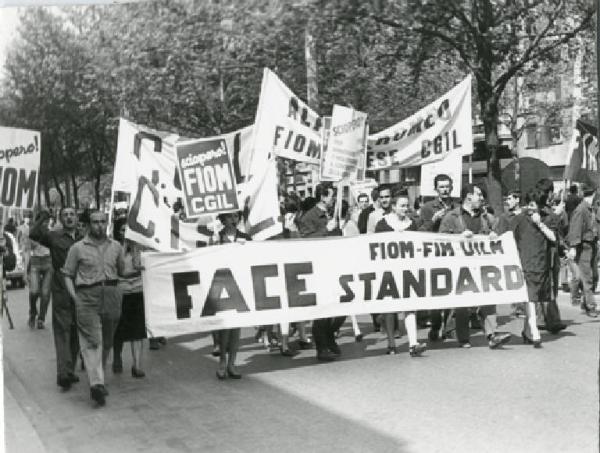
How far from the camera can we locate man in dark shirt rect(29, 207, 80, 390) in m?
9.48

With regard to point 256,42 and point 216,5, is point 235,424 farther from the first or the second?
point 216,5

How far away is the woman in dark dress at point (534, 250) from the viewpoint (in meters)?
11.0

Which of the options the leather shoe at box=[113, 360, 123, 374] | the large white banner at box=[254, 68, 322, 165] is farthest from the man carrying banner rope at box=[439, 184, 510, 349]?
the leather shoe at box=[113, 360, 123, 374]

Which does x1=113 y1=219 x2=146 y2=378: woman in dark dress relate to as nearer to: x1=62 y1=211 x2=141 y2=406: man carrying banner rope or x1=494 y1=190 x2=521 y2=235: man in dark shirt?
x1=62 y1=211 x2=141 y2=406: man carrying banner rope

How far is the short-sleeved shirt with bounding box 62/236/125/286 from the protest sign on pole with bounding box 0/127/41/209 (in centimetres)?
73

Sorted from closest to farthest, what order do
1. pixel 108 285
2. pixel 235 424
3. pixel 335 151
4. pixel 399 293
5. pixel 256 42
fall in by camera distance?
pixel 235 424 < pixel 108 285 < pixel 399 293 < pixel 335 151 < pixel 256 42

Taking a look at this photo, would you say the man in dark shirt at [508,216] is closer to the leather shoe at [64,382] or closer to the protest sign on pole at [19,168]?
the leather shoe at [64,382]

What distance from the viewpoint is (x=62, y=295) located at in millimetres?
9516

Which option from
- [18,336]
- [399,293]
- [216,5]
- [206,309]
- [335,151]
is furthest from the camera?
[216,5]

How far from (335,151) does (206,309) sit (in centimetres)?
303

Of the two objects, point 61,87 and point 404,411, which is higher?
point 61,87

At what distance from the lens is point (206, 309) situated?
9648mm

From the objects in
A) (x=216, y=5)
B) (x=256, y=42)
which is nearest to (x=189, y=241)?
(x=256, y=42)

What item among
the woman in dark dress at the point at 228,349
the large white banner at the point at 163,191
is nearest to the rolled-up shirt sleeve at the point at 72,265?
the large white banner at the point at 163,191
